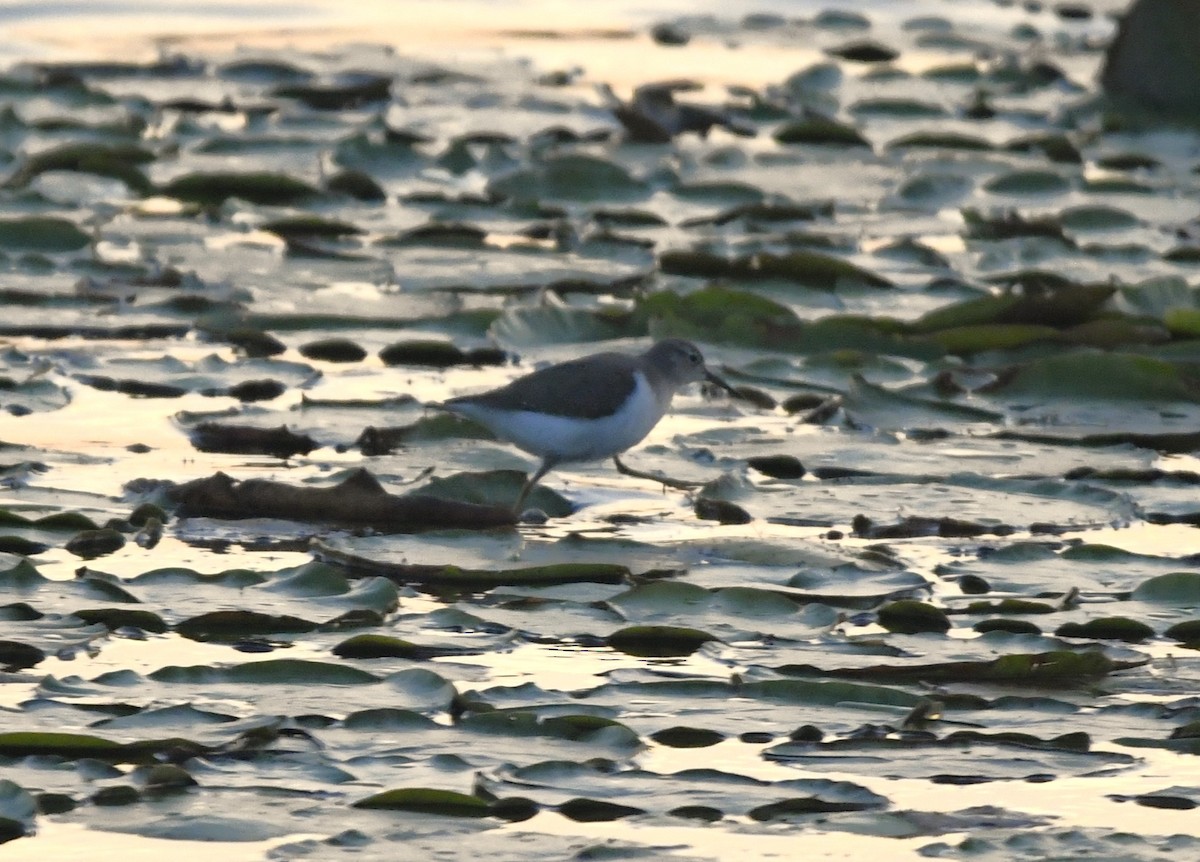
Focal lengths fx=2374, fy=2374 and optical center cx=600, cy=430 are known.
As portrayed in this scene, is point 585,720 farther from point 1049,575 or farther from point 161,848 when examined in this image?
point 1049,575

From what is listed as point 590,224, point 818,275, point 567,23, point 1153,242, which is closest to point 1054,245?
point 1153,242

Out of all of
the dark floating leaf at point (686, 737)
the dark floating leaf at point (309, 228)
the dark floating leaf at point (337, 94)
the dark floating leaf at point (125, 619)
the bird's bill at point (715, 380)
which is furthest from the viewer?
the dark floating leaf at point (337, 94)

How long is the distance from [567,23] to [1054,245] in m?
6.99

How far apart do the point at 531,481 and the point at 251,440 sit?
77 centimetres

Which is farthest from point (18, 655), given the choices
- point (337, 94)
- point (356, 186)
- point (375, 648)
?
point (337, 94)

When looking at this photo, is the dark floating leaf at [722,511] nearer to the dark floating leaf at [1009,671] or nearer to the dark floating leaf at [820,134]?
the dark floating leaf at [1009,671]

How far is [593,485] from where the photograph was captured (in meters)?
6.45

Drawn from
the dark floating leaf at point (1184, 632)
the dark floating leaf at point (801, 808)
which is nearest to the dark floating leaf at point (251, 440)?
the dark floating leaf at point (1184, 632)

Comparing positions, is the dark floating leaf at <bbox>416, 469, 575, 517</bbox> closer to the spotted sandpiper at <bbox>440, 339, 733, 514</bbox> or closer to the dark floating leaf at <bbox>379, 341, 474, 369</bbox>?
the spotted sandpiper at <bbox>440, 339, 733, 514</bbox>

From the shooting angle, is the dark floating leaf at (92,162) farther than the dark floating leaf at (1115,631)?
Yes

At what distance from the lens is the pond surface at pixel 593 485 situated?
12.6 ft

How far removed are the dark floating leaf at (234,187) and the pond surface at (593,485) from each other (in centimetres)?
2

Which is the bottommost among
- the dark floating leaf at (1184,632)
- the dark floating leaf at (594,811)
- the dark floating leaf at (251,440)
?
the dark floating leaf at (594,811)

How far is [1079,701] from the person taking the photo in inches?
171
